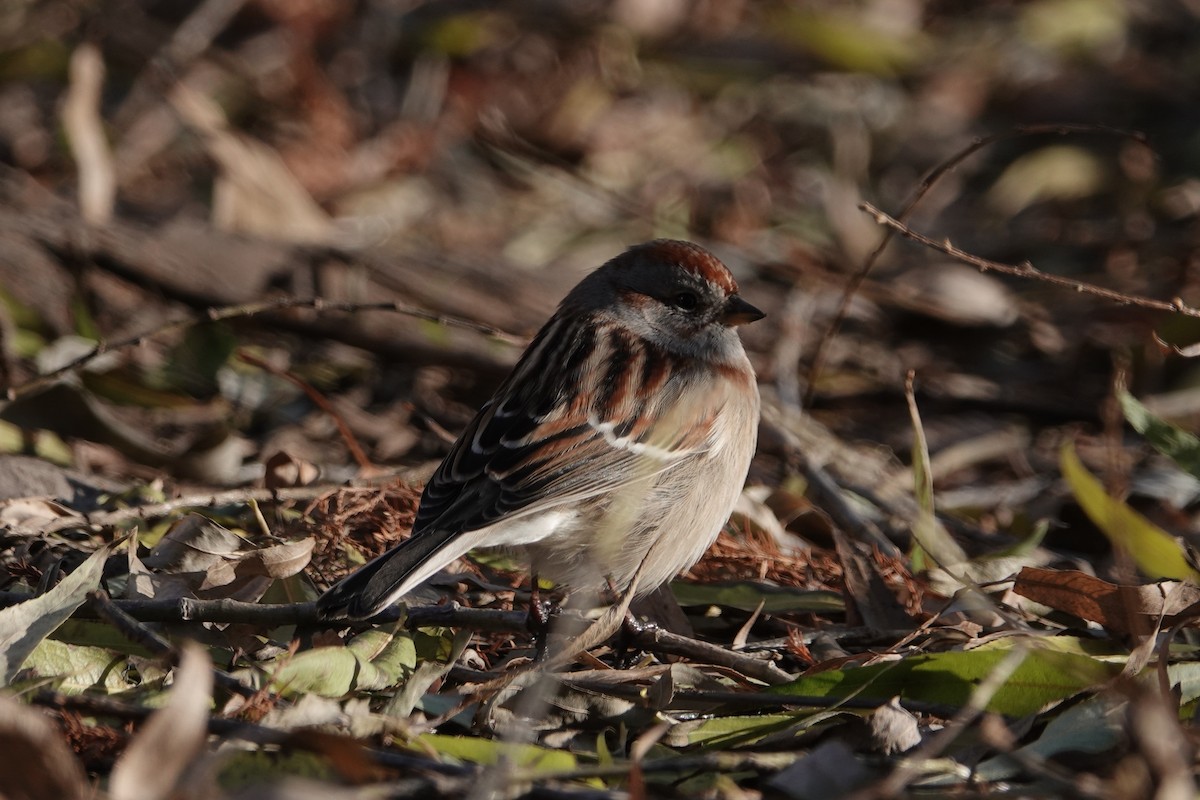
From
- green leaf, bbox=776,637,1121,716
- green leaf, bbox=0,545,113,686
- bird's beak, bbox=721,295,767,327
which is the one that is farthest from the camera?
bird's beak, bbox=721,295,767,327

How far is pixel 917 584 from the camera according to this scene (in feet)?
12.0

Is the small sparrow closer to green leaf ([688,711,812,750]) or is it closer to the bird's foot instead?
the bird's foot

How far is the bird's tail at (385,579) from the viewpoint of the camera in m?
2.83

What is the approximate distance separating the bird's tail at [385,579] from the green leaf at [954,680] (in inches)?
32.0

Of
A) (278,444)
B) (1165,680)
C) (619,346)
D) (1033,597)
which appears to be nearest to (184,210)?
(278,444)

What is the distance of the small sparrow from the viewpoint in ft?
10.9

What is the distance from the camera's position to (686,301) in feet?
13.7

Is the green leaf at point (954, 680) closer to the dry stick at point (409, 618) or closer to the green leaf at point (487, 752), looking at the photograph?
the dry stick at point (409, 618)

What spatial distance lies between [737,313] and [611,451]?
2.55ft

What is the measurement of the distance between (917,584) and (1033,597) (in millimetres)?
419

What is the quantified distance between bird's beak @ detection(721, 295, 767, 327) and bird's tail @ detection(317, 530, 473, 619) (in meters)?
1.40

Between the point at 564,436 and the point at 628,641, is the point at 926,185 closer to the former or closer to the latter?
the point at 564,436

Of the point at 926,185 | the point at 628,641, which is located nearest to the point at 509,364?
the point at 926,185

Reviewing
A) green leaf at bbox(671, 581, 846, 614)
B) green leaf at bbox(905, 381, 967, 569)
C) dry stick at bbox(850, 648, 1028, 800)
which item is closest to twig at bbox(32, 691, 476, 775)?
dry stick at bbox(850, 648, 1028, 800)
